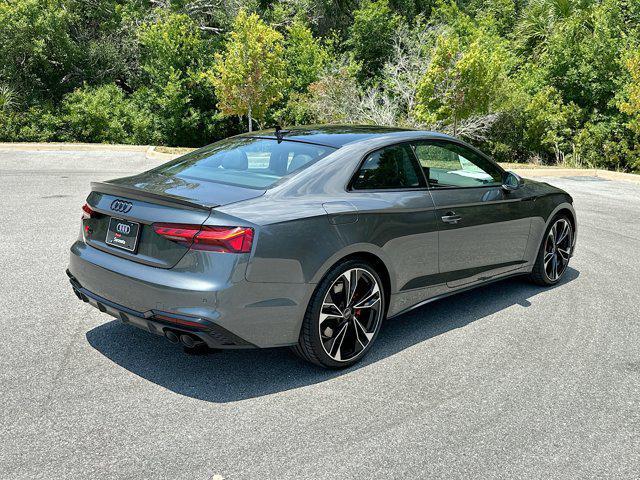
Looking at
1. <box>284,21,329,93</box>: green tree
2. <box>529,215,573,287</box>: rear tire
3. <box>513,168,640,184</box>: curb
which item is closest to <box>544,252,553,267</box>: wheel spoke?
<box>529,215,573,287</box>: rear tire

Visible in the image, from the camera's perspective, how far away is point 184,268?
147 inches

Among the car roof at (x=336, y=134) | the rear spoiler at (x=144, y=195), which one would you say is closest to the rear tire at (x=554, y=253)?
the car roof at (x=336, y=134)

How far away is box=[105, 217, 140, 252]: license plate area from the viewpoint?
3975mm

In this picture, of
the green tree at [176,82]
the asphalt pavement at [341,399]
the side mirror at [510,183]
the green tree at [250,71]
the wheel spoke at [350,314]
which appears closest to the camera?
the asphalt pavement at [341,399]

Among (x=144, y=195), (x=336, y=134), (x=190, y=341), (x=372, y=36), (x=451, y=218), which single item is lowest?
(x=190, y=341)

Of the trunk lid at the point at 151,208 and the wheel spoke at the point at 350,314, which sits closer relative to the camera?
the trunk lid at the point at 151,208

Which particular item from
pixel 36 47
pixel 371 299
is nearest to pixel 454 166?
pixel 371 299

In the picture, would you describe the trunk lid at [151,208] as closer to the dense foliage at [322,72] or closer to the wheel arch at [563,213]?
the wheel arch at [563,213]

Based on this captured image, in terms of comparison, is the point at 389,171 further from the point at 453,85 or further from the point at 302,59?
the point at 302,59

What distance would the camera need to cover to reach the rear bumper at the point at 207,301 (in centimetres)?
367

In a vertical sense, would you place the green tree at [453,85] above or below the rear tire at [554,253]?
above

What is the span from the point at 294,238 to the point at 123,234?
3.60 feet

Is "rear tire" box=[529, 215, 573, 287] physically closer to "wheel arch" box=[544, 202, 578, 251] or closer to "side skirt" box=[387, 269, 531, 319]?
"wheel arch" box=[544, 202, 578, 251]

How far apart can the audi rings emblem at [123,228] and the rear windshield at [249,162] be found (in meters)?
0.65
